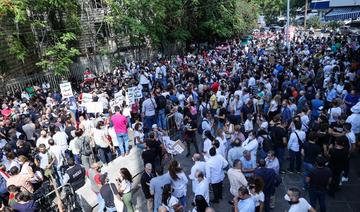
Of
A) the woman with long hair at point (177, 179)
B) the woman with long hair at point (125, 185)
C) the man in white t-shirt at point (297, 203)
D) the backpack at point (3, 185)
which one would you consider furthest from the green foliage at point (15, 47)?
the man in white t-shirt at point (297, 203)

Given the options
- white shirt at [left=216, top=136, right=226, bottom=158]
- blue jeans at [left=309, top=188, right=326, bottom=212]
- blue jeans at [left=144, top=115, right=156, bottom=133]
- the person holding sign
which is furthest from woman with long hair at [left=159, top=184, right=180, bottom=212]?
blue jeans at [left=144, top=115, right=156, bottom=133]

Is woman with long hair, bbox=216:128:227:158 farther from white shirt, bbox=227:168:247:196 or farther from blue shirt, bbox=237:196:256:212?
blue shirt, bbox=237:196:256:212

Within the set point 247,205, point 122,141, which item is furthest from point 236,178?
point 122,141

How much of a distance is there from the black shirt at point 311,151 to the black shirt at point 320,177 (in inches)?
42.9

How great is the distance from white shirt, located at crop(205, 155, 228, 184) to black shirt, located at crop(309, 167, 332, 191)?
1926 millimetres

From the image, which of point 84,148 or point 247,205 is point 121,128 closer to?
point 84,148

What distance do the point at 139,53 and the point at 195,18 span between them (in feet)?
24.9

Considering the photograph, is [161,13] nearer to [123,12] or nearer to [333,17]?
[123,12]

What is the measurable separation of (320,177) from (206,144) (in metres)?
2.90

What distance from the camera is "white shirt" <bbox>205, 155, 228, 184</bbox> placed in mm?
7266

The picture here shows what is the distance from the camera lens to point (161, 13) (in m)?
24.6

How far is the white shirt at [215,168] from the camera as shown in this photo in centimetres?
727

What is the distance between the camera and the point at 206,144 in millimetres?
8383

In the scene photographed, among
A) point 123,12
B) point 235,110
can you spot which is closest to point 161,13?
point 123,12
